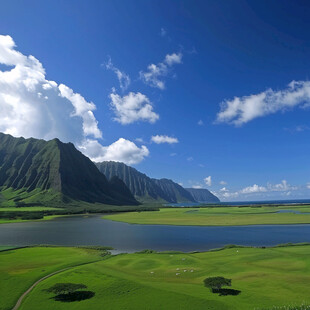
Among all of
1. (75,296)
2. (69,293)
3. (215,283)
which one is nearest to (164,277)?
(215,283)

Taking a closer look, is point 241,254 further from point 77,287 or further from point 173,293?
point 77,287

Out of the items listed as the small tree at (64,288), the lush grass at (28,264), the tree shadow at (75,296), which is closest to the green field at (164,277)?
the lush grass at (28,264)

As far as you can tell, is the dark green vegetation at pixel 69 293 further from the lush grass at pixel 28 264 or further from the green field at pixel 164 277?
the lush grass at pixel 28 264

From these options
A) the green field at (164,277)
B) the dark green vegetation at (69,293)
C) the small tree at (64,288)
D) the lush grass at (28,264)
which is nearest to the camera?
the green field at (164,277)

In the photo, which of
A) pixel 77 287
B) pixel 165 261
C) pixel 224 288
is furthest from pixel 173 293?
pixel 165 261

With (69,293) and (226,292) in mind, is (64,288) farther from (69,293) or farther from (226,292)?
(226,292)

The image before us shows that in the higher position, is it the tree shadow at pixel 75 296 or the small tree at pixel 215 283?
the small tree at pixel 215 283

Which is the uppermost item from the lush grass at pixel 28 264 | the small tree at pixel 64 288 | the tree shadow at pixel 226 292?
the small tree at pixel 64 288

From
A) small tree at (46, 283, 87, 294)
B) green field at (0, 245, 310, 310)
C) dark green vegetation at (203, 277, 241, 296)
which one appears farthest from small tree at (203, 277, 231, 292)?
small tree at (46, 283, 87, 294)
